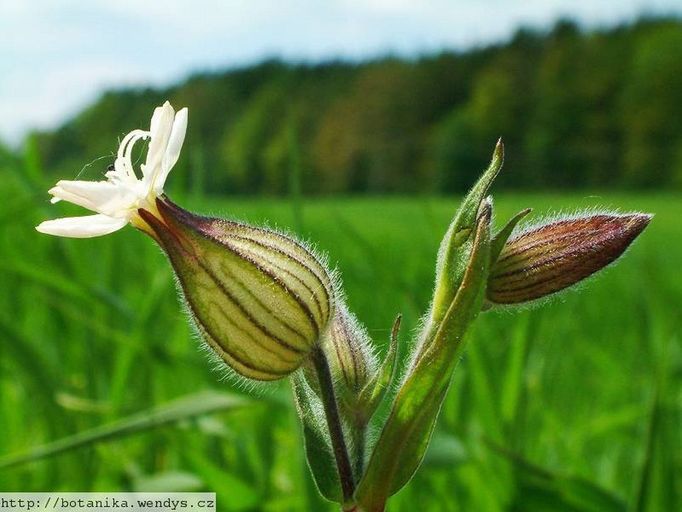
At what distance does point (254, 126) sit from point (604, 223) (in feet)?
47.4

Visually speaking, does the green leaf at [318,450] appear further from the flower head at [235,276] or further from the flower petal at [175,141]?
the flower petal at [175,141]

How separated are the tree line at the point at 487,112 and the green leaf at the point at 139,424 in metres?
5.13

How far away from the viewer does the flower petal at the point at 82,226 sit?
1.30ft

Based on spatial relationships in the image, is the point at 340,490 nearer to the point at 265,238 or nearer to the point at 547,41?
the point at 265,238

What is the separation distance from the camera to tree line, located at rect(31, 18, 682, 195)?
10.7m

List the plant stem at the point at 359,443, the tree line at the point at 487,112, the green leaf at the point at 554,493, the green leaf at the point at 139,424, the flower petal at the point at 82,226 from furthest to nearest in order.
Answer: the tree line at the point at 487,112, the green leaf at the point at 554,493, the green leaf at the point at 139,424, the plant stem at the point at 359,443, the flower petal at the point at 82,226

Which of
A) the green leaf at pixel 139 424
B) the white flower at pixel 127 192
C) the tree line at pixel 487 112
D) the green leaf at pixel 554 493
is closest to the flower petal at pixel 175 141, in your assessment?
the white flower at pixel 127 192

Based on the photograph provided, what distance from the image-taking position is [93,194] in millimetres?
421

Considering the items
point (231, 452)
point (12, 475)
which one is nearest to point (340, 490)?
point (12, 475)

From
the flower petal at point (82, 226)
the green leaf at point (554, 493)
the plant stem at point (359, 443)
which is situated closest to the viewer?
the flower petal at point (82, 226)

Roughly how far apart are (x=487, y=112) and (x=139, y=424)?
42.9 ft

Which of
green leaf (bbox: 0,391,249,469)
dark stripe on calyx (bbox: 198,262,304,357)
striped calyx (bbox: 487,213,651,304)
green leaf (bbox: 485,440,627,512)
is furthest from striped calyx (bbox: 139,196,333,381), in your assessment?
green leaf (bbox: 485,440,627,512)

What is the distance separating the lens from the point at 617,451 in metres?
1.25

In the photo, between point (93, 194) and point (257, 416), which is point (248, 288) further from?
point (257, 416)
